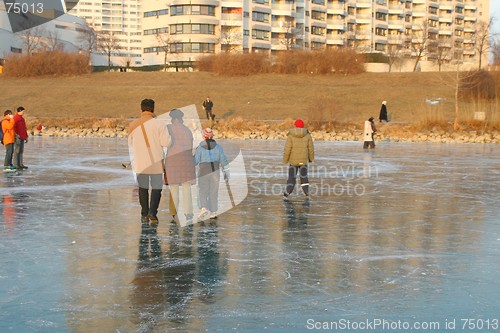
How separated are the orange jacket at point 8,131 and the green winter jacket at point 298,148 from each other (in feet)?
26.4

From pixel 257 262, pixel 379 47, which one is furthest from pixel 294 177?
pixel 379 47

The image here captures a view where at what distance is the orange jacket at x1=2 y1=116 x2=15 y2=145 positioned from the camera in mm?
18078

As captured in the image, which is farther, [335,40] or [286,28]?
[335,40]

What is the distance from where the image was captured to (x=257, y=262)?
8008 millimetres

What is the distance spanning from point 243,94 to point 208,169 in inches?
1853

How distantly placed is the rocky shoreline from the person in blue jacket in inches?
1061

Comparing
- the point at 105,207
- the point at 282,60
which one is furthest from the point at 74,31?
the point at 105,207

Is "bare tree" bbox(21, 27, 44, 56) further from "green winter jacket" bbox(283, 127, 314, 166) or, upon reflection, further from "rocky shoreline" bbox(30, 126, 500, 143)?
"green winter jacket" bbox(283, 127, 314, 166)

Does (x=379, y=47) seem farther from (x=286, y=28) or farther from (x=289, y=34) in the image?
(x=289, y=34)

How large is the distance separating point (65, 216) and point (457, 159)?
1660 centimetres

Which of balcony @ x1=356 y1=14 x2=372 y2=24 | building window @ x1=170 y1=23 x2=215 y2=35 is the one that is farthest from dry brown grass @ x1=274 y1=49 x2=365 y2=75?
balcony @ x1=356 y1=14 x2=372 y2=24

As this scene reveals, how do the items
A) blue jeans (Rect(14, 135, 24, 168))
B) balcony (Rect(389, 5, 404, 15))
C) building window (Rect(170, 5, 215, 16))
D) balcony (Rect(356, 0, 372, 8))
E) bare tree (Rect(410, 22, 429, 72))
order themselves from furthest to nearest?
balcony (Rect(389, 5, 404, 15)) → balcony (Rect(356, 0, 372, 8)) → bare tree (Rect(410, 22, 429, 72)) → building window (Rect(170, 5, 215, 16)) → blue jeans (Rect(14, 135, 24, 168))

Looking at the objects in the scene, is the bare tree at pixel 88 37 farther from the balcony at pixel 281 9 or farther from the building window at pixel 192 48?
the balcony at pixel 281 9

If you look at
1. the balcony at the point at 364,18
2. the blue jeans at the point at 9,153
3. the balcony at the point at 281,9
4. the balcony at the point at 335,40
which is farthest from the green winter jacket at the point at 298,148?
the balcony at the point at 364,18
